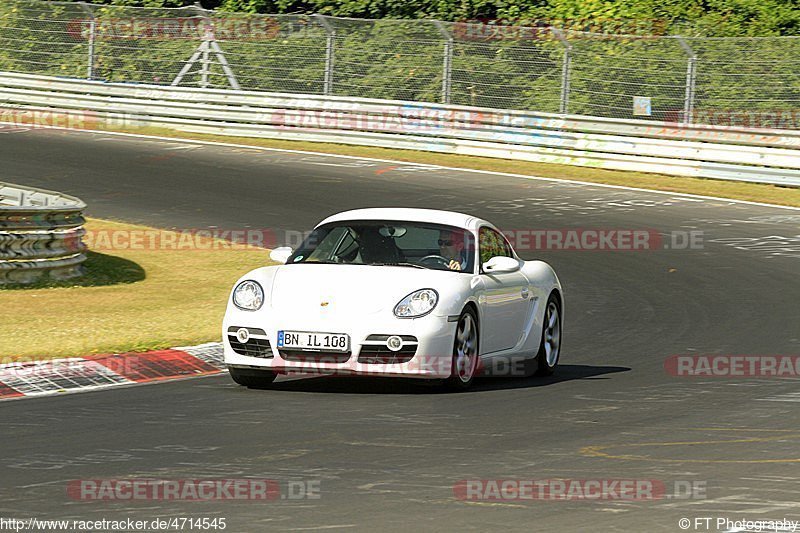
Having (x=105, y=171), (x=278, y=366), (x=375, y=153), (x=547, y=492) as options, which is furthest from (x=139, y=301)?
(x=375, y=153)

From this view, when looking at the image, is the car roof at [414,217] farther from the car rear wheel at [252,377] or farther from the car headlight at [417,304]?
the car rear wheel at [252,377]

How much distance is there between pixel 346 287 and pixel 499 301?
143 cm

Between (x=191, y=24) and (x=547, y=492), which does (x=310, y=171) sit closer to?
(x=191, y=24)

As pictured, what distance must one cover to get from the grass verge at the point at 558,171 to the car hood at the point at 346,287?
13781 mm

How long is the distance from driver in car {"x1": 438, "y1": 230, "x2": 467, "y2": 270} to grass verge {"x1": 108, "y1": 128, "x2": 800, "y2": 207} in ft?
42.0

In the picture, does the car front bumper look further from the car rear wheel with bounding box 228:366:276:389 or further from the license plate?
the car rear wheel with bounding box 228:366:276:389

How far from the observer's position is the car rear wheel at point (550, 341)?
38.7 feet

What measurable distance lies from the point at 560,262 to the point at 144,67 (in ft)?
53.3

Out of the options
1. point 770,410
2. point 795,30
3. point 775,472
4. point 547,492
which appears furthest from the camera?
point 795,30

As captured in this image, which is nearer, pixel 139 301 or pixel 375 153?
pixel 139 301

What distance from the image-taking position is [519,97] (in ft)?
91.5

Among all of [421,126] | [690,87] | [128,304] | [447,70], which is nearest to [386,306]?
[128,304]

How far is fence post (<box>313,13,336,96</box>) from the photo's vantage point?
29.4 meters

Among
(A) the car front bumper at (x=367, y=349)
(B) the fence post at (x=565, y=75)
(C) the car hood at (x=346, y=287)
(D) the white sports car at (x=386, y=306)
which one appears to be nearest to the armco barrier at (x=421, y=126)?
(B) the fence post at (x=565, y=75)
